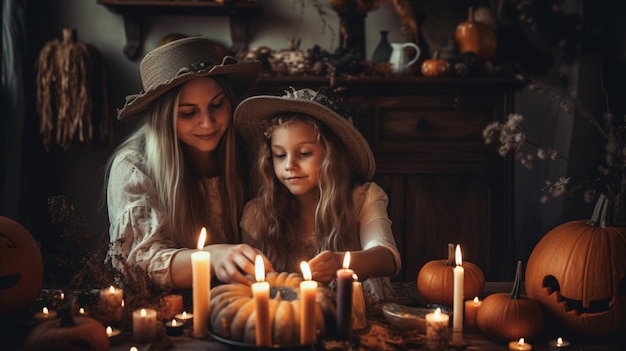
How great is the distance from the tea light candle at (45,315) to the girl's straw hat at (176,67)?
77 cm

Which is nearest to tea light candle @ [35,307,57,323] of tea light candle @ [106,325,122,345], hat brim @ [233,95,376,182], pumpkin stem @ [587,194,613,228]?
tea light candle @ [106,325,122,345]

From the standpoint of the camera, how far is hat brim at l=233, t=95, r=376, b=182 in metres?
1.91

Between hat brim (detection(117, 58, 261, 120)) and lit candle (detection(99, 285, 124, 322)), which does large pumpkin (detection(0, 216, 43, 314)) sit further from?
hat brim (detection(117, 58, 261, 120))

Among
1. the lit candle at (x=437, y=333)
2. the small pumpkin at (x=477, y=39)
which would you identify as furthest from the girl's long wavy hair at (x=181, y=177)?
the small pumpkin at (x=477, y=39)

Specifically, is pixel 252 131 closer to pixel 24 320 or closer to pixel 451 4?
→ pixel 24 320

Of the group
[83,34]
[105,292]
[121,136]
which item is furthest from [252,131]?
[83,34]

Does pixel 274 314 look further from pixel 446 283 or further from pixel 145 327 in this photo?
pixel 446 283

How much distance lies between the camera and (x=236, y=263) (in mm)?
1530

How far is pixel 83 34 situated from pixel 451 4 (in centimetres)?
223

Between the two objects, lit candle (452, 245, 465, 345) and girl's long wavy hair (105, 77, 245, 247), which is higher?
girl's long wavy hair (105, 77, 245, 247)

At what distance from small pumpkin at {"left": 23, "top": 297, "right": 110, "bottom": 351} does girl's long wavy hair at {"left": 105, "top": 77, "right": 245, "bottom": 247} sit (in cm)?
71

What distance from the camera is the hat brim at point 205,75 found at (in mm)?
1938

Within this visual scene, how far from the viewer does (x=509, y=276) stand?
3.24 metres

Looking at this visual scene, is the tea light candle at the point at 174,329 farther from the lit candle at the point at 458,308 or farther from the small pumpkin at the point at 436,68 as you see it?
the small pumpkin at the point at 436,68
